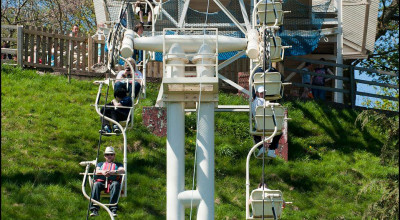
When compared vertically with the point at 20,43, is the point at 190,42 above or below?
above

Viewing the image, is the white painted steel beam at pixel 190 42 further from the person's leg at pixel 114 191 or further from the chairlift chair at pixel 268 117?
the person's leg at pixel 114 191

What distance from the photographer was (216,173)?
732 inches

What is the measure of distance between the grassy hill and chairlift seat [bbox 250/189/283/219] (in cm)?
248

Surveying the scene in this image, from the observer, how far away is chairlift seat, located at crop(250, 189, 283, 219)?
12906 mm

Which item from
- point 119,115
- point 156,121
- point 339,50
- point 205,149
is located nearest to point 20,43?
point 156,121

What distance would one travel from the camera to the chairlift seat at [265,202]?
12906 millimetres

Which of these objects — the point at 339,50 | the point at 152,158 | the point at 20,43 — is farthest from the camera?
the point at 339,50

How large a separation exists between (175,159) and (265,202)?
135 centimetres

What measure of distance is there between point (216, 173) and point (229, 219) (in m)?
1.94

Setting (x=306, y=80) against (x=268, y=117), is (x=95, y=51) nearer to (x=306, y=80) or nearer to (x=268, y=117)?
(x=306, y=80)

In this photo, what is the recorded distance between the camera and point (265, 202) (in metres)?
12.9

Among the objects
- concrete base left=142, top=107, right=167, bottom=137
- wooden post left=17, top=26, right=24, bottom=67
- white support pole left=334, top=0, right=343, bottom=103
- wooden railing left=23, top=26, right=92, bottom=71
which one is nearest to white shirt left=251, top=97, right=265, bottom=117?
concrete base left=142, top=107, right=167, bottom=137

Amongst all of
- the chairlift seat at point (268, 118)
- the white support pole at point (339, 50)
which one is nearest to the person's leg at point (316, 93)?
the white support pole at point (339, 50)

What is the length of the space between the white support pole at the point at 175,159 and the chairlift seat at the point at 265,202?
977 millimetres
